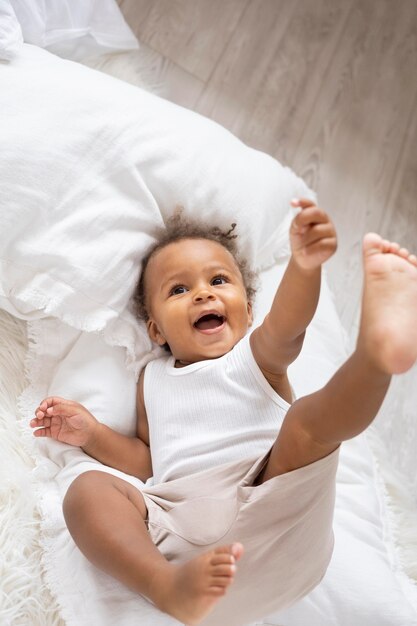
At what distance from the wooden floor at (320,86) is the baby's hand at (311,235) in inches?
31.2

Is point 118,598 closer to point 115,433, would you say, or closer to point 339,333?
point 115,433

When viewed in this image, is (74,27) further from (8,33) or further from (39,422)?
(39,422)

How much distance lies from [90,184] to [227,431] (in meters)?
0.46

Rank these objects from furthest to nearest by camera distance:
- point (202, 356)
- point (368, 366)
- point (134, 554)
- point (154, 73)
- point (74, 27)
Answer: point (154, 73)
point (74, 27)
point (202, 356)
point (134, 554)
point (368, 366)

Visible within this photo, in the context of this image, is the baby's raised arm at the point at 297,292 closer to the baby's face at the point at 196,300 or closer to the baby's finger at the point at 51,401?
the baby's face at the point at 196,300

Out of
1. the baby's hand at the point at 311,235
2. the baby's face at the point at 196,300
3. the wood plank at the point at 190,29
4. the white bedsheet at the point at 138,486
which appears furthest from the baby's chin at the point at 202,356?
the wood plank at the point at 190,29

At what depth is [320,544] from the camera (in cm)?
97

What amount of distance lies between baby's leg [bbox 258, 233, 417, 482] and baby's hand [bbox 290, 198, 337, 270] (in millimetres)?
48

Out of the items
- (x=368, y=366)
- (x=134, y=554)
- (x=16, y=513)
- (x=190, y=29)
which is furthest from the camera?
(x=190, y=29)

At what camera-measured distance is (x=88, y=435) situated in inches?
44.2

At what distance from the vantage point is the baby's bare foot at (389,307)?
77 cm

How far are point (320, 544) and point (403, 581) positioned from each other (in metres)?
0.31

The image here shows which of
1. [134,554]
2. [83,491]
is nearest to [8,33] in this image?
[83,491]

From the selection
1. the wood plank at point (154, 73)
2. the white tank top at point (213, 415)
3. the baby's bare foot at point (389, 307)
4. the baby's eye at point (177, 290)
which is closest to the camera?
the baby's bare foot at point (389, 307)
